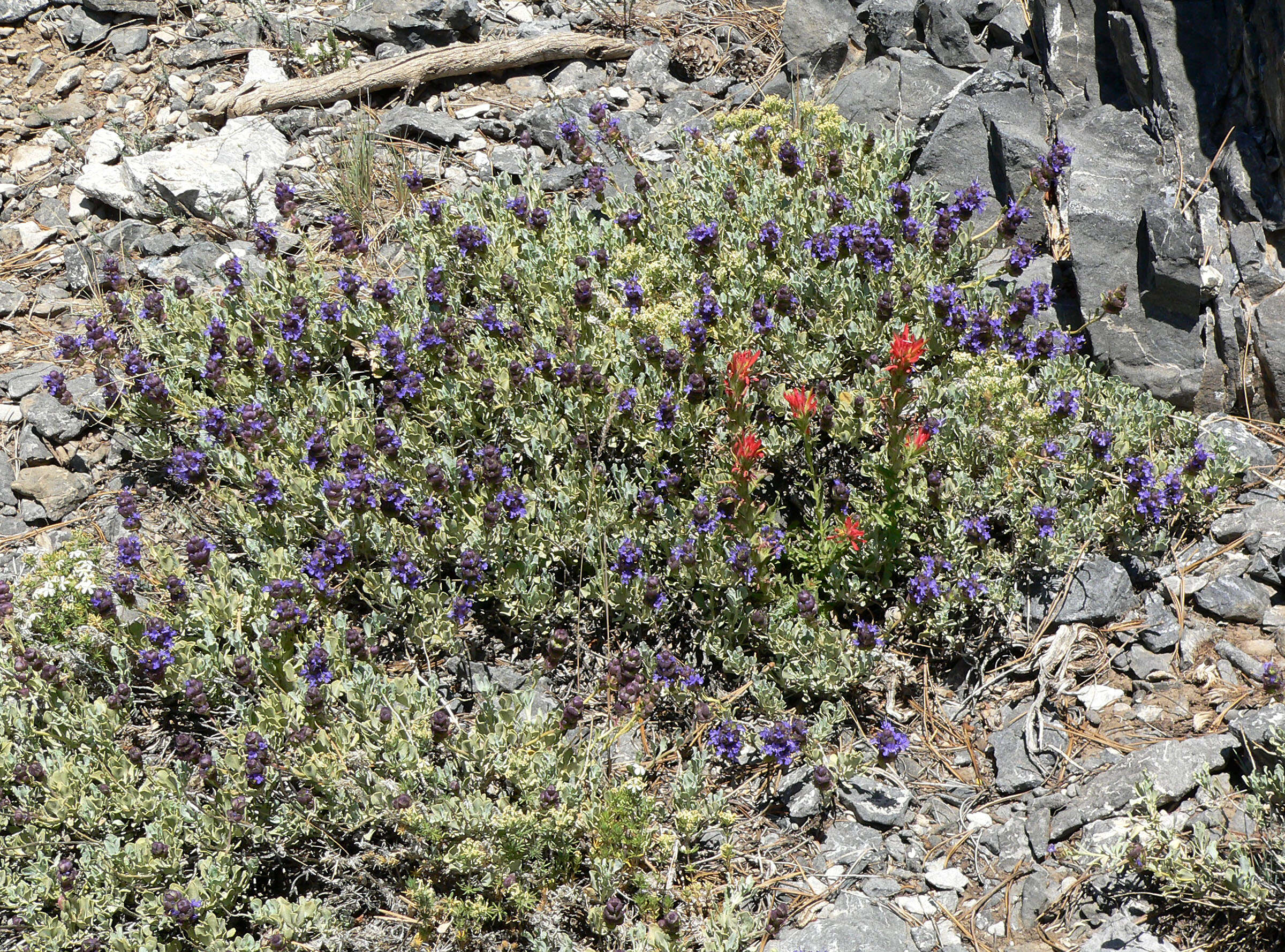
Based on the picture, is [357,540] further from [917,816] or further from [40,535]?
[917,816]

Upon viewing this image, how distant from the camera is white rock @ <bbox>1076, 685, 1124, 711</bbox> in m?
4.28

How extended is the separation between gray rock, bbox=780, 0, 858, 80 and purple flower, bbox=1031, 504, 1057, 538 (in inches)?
173

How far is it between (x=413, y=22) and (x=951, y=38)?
13.0ft

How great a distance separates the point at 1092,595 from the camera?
4.52 metres

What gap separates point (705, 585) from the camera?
4.60m

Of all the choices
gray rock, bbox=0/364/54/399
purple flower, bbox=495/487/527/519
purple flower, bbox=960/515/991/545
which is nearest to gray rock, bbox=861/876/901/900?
purple flower, bbox=960/515/991/545

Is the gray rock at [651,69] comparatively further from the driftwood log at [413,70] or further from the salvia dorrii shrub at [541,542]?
the salvia dorrii shrub at [541,542]

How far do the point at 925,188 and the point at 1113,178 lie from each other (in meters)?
0.99

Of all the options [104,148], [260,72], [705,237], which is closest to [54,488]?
[104,148]

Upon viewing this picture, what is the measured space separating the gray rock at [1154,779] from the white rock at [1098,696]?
35 cm

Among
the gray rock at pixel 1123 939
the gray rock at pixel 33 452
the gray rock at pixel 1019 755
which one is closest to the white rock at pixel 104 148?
the gray rock at pixel 33 452

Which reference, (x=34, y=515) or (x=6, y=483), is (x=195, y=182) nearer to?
(x=6, y=483)

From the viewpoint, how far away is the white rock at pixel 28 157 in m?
7.32

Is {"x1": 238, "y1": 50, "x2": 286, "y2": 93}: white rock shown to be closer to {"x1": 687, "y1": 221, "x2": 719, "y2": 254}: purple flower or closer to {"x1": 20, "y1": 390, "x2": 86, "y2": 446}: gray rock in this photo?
{"x1": 20, "y1": 390, "x2": 86, "y2": 446}: gray rock
